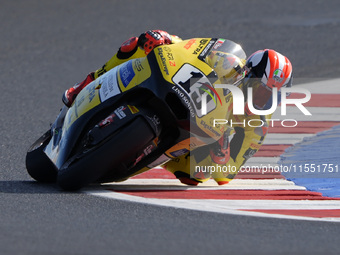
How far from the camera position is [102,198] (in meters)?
5.55

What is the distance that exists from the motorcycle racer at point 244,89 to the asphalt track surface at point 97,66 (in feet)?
2.93

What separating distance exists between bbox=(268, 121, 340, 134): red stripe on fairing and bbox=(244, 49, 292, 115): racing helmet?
7.07ft

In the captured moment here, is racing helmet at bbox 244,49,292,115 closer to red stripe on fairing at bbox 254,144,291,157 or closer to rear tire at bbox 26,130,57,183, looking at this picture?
red stripe on fairing at bbox 254,144,291,157

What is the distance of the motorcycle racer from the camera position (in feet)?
19.7

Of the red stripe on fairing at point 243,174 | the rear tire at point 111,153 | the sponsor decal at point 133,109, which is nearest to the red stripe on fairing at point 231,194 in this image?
the rear tire at point 111,153

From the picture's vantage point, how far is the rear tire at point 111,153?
5461 mm

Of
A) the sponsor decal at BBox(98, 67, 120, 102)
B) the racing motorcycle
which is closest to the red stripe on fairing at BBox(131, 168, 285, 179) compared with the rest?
the racing motorcycle

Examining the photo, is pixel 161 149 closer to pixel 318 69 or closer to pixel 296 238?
pixel 296 238

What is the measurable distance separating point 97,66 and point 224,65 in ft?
18.3

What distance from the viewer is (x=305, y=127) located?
8.35 meters

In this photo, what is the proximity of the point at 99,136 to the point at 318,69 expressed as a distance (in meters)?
5.84

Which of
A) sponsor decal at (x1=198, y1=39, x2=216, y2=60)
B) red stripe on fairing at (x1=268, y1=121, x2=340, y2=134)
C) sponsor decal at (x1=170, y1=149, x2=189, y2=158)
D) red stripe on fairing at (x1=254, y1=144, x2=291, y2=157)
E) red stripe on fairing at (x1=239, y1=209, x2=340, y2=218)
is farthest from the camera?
red stripe on fairing at (x1=268, y1=121, x2=340, y2=134)

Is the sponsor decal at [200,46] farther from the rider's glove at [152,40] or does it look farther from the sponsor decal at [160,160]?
the sponsor decal at [160,160]

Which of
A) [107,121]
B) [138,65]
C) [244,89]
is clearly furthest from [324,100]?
[107,121]
